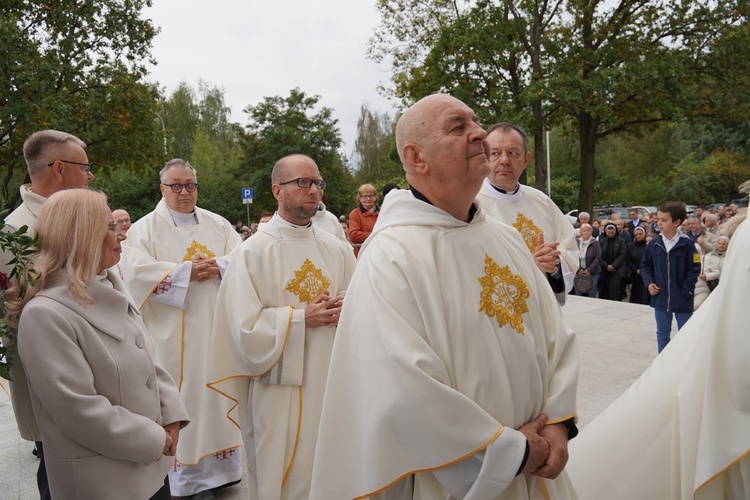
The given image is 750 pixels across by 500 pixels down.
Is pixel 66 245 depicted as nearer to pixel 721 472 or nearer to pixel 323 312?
pixel 323 312

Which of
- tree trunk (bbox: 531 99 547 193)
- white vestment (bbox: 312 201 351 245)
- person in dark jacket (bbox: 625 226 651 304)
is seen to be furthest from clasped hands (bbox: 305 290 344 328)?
tree trunk (bbox: 531 99 547 193)

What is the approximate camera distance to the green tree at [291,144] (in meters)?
36.7

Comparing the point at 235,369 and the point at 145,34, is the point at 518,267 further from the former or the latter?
the point at 145,34

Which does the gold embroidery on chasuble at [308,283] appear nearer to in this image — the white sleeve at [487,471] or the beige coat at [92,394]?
the beige coat at [92,394]

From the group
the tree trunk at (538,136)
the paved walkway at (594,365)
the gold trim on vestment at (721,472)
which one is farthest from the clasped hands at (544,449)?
the tree trunk at (538,136)

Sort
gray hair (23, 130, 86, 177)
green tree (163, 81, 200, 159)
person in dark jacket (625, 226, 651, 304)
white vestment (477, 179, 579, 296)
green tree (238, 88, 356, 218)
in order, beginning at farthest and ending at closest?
green tree (163, 81, 200, 159) → green tree (238, 88, 356, 218) → person in dark jacket (625, 226, 651, 304) → white vestment (477, 179, 579, 296) → gray hair (23, 130, 86, 177)

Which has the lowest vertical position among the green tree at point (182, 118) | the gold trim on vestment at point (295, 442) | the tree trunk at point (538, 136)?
the gold trim on vestment at point (295, 442)

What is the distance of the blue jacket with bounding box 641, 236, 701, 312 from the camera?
663cm

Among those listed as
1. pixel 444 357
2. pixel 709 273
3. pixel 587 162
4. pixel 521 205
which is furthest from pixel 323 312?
pixel 587 162

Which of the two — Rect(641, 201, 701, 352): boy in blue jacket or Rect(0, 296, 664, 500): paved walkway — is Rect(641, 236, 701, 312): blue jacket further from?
Rect(0, 296, 664, 500): paved walkway

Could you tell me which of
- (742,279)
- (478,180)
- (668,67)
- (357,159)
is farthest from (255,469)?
Result: (357,159)

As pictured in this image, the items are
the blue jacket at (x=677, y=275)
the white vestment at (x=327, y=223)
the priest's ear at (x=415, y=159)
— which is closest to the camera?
the priest's ear at (x=415, y=159)

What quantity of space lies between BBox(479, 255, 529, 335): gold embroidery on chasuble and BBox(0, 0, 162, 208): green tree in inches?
580

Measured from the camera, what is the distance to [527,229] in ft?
13.6
